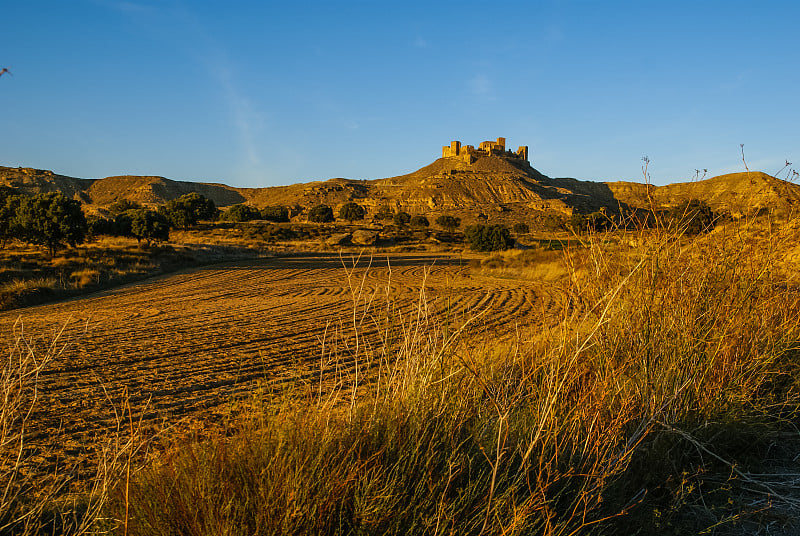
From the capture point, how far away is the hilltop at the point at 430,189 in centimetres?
8275

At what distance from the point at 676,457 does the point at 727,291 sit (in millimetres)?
1707

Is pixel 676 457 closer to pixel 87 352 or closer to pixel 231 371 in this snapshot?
pixel 231 371

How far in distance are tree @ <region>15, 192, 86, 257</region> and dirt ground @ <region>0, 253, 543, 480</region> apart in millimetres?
9255

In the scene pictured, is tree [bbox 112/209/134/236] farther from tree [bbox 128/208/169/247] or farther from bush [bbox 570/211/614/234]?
bush [bbox 570/211/614/234]

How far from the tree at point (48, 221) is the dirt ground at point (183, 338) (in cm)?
925

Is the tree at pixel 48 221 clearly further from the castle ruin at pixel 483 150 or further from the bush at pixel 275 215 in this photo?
the castle ruin at pixel 483 150

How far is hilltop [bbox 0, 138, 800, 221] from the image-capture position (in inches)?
3258

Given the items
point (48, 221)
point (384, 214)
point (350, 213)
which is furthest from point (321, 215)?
point (48, 221)

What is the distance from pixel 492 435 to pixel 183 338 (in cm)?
858


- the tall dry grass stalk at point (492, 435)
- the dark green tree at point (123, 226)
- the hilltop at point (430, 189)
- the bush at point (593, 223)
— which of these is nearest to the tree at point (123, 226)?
the dark green tree at point (123, 226)

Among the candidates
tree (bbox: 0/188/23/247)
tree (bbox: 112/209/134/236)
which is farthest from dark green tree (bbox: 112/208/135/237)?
tree (bbox: 0/188/23/247)

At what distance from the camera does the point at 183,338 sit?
9578 mm

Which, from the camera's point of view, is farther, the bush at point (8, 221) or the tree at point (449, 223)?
the tree at point (449, 223)

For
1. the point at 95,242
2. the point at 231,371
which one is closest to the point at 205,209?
the point at 95,242
